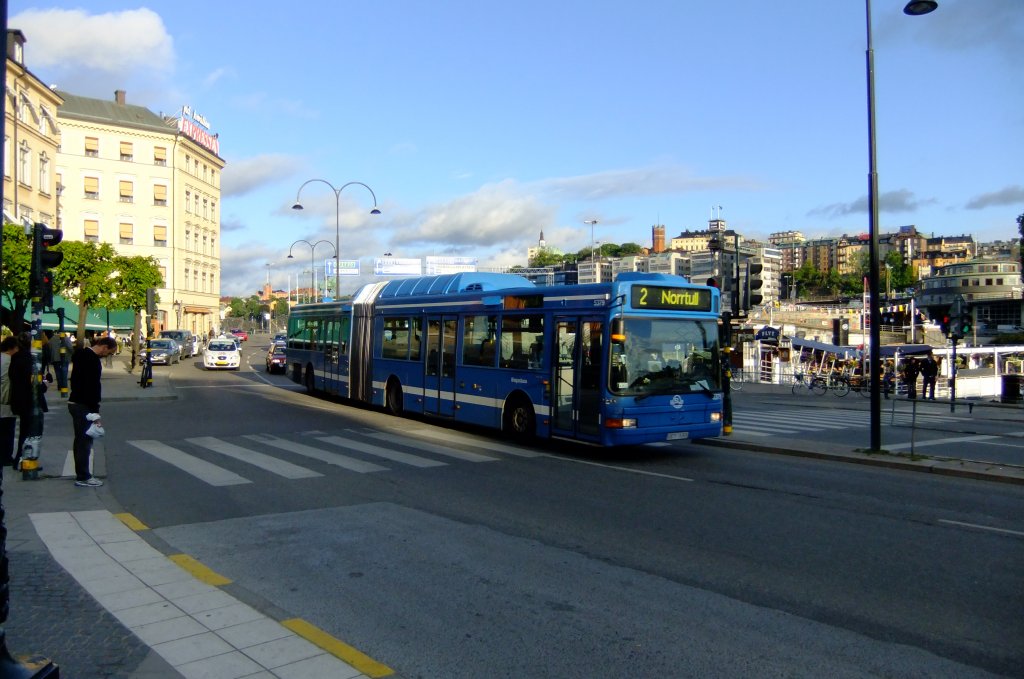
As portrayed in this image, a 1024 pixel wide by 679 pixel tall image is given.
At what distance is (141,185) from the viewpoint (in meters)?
68.1

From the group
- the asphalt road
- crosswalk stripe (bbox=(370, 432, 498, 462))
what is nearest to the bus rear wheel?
crosswalk stripe (bbox=(370, 432, 498, 462))

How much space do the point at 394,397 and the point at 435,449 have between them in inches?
218

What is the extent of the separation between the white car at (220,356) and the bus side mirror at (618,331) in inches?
1274

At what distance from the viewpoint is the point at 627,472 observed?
39.2 ft

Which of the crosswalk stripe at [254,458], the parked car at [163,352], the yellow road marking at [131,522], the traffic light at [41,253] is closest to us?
the yellow road marking at [131,522]

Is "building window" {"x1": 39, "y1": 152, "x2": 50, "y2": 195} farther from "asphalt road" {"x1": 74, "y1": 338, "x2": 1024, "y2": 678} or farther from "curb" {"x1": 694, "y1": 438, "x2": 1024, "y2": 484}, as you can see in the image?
"curb" {"x1": 694, "y1": 438, "x2": 1024, "y2": 484}

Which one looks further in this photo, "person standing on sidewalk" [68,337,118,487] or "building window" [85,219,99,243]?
"building window" [85,219,99,243]

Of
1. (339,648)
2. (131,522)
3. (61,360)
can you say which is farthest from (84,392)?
(61,360)

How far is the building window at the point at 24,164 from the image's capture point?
4064 centimetres

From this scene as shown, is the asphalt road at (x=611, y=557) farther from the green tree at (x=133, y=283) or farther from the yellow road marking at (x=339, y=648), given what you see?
the green tree at (x=133, y=283)

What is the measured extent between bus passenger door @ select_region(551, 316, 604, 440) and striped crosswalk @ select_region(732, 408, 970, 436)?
5400mm

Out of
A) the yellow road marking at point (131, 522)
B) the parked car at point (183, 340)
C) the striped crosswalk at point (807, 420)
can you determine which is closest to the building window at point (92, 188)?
the parked car at point (183, 340)

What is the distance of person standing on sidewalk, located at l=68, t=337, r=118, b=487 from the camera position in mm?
9773

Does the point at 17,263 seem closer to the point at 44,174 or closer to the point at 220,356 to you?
the point at 220,356
